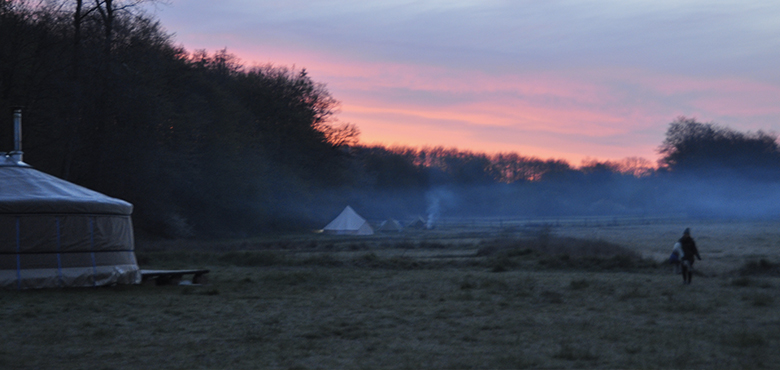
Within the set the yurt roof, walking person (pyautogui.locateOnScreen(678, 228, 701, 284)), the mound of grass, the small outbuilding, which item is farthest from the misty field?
the small outbuilding

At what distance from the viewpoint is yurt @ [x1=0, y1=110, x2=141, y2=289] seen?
11961mm

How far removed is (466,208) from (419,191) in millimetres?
13020

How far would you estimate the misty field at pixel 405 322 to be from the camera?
6.80 m

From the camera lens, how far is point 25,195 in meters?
12.2

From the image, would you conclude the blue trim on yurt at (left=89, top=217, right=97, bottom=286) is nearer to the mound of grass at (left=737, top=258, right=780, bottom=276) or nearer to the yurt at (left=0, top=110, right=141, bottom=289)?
the yurt at (left=0, top=110, right=141, bottom=289)

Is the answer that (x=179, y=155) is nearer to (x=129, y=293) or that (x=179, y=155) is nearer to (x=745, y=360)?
(x=129, y=293)

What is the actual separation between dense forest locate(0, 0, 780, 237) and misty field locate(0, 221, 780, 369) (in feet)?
37.3

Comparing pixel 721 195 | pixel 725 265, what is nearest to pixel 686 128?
pixel 721 195

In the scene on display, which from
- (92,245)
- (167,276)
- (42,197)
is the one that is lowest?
(167,276)

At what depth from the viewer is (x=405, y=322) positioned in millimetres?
9312

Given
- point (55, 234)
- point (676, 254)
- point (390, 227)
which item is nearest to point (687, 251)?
point (676, 254)

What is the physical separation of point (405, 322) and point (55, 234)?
699cm

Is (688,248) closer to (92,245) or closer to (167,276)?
(167,276)

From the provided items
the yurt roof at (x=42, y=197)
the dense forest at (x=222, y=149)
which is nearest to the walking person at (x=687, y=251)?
the yurt roof at (x=42, y=197)
